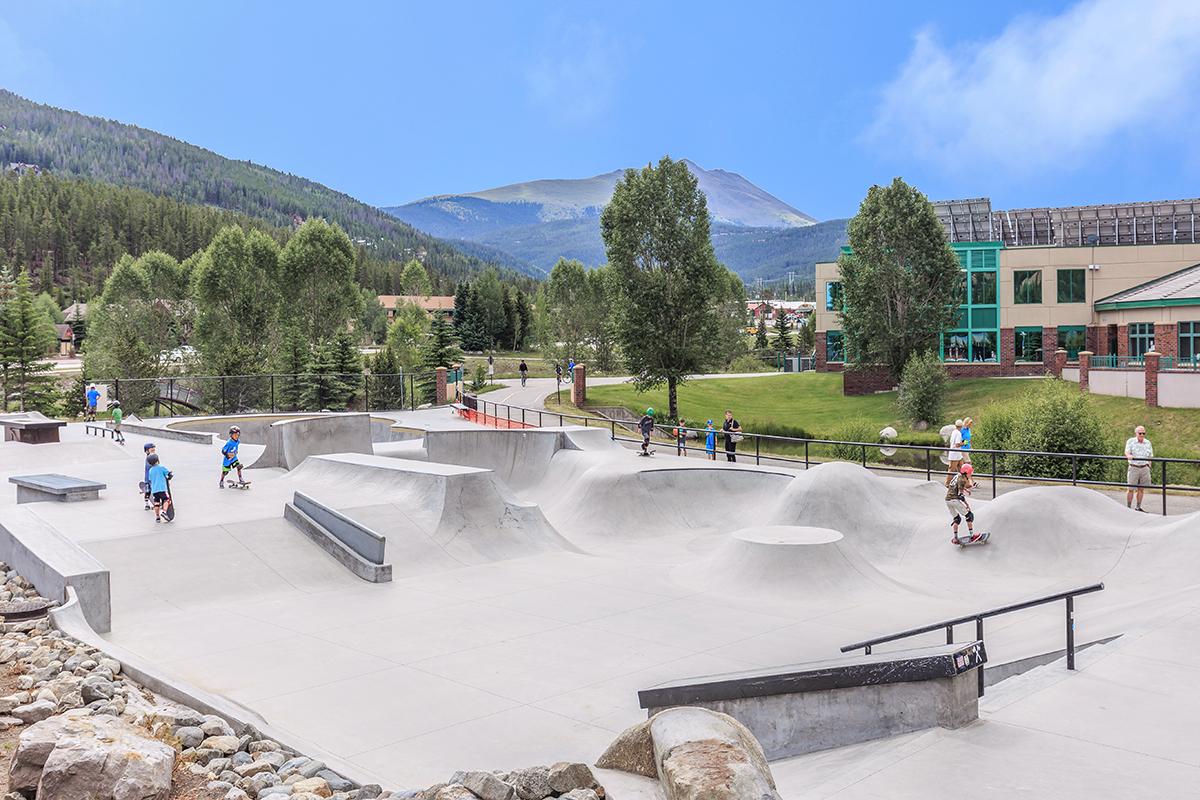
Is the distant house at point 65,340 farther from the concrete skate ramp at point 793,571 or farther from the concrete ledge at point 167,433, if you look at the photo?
the concrete skate ramp at point 793,571

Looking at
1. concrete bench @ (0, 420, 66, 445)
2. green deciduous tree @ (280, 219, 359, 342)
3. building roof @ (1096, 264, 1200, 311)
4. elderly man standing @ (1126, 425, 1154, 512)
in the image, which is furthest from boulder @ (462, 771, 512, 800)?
green deciduous tree @ (280, 219, 359, 342)

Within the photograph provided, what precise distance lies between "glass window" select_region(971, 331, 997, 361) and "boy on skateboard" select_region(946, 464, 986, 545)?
142ft

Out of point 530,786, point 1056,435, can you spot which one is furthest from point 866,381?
point 530,786

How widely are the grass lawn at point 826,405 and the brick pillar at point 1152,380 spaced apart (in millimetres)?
437

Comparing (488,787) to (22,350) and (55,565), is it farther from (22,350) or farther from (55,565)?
(22,350)

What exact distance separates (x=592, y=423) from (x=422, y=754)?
3348cm

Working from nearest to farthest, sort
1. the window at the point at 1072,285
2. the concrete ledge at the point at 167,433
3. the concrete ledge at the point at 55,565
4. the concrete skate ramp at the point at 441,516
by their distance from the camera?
1. the concrete ledge at the point at 55,565
2. the concrete skate ramp at the point at 441,516
3. the concrete ledge at the point at 167,433
4. the window at the point at 1072,285

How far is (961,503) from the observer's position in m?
16.1

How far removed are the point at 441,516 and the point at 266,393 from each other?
102 feet

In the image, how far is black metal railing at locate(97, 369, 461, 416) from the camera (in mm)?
42500

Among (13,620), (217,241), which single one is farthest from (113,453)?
(217,241)

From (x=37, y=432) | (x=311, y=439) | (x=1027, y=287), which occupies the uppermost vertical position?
(x=1027, y=287)

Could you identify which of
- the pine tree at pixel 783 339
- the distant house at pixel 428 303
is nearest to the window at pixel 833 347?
the pine tree at pixel 783 339

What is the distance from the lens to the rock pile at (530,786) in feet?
17.5
